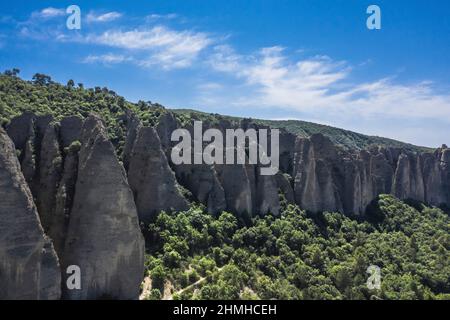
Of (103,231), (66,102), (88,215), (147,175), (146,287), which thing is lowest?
(146,287)

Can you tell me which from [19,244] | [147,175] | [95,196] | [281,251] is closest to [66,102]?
[147,175]

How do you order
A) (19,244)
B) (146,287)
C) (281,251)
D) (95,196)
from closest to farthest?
1. (19,244)
2. (95,196)
3. (146,287)
4. (281,251)

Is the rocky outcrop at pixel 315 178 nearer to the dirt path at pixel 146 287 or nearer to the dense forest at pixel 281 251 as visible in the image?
the dense forest at pixel 281 251

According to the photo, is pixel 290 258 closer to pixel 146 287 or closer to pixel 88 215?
pixel 146 287

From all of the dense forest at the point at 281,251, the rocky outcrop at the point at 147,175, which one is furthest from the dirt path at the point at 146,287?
the rocky outcrop at the point at 147,175

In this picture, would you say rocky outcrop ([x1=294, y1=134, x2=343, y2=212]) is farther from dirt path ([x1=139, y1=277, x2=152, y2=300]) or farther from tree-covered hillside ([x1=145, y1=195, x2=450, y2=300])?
dirt path ([x1=139, y1=277, x2=152, y2=300])
